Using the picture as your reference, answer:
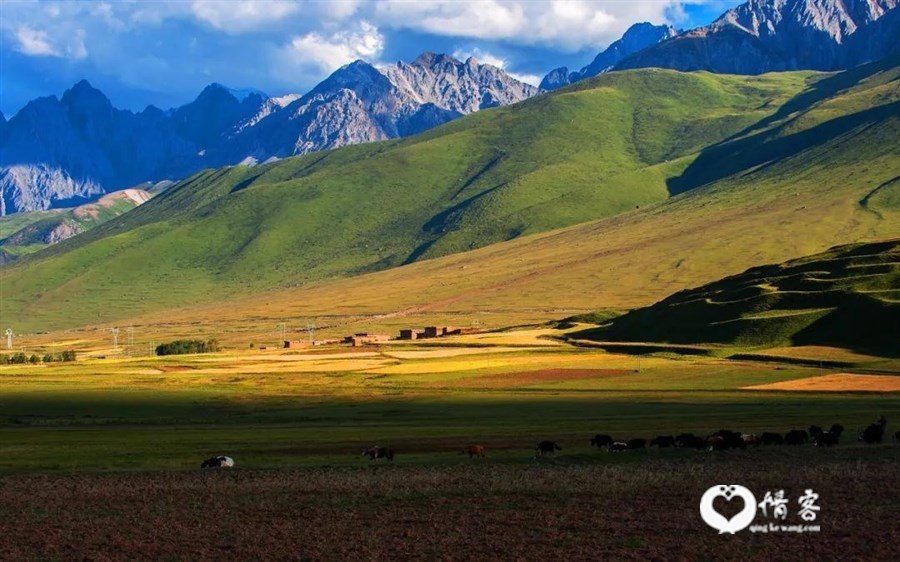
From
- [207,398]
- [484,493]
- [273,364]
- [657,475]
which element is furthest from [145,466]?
[273,364]

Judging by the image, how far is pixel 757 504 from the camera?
38656 millimetres

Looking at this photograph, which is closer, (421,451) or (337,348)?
(421,451)

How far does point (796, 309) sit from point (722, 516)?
127382 millimetres

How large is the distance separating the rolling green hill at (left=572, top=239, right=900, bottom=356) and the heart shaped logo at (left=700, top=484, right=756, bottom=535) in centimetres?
9893

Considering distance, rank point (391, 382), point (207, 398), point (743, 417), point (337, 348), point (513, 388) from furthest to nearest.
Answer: point (337, 348) → point (391, 382) → point (513, 388) → point (207, 398) → point (743, 417)

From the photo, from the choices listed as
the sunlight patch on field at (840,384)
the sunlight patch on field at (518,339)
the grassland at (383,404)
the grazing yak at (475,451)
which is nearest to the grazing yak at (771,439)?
the grassland at (383,404)

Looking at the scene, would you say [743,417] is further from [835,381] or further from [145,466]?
[145,466]

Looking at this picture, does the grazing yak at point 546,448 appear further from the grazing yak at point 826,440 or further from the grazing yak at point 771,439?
the grazing yak at point 826,440

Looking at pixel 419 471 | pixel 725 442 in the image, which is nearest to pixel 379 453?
pixel 419 471

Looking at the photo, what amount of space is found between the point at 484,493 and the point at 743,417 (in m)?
37.6

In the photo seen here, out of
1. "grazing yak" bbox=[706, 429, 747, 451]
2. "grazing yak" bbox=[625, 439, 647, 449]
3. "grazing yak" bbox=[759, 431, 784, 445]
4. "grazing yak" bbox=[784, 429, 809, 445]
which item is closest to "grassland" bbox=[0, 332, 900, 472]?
"grazing yak" bbox=[625, 439, 647, 449]

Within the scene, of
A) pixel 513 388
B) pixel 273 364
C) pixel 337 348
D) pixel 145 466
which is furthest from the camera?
pixel 337 348

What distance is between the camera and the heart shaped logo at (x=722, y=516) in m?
35.5

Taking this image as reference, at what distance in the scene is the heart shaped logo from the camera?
35.5 metres
